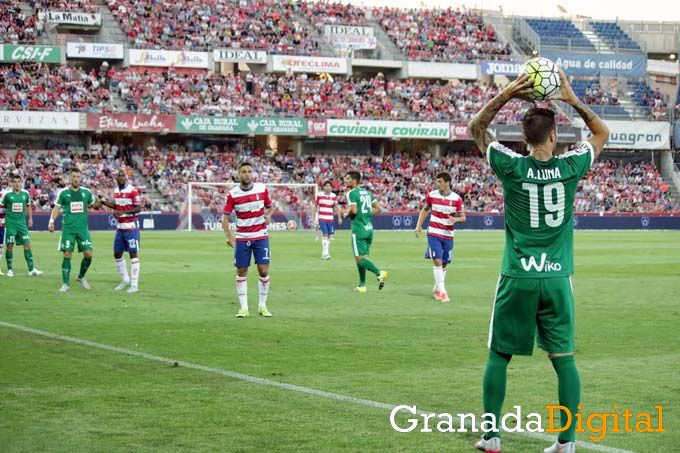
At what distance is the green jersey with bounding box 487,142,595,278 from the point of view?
22.4 feet

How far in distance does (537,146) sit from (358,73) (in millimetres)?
62340

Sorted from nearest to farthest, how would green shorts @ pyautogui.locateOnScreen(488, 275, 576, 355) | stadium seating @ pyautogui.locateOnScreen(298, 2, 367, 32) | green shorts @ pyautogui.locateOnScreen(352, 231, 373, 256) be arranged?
green shorts @ pyautogui.locateOnScreen(488, 275, 576, 355), green shorts @ pyautogui.locateOnScreen(352, 231, 373, 256), stadium seating @ pyautogui.locateOnScreen(298, 2, 367, 32)

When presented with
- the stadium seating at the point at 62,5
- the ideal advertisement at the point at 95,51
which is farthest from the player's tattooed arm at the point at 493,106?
the stadium seating at the point at 62,5

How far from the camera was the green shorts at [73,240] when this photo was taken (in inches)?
768

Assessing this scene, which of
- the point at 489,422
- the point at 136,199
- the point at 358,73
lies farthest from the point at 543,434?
the point at 358,73

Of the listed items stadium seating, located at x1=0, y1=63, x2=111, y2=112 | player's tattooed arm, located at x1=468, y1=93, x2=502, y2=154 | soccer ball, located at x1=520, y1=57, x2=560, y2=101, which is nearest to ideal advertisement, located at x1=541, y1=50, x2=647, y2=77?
stadium seating, located at x1=0, y1=63, x2=111, y2=112

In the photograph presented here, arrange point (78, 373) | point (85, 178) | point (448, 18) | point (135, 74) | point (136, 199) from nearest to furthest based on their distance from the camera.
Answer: point (78, 373)
point (136, 199)
point (85, 178)
point (135, 74)
point (448, 18)

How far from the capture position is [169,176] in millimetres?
56281

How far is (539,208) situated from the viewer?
6840 millimetres

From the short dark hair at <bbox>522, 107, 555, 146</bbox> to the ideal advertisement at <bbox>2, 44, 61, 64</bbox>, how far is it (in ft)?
176

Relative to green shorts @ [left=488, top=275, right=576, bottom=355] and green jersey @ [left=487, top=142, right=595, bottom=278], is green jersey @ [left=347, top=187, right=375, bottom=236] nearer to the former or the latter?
green jersey @ [left=487, top=142, right=595, bottom=278]

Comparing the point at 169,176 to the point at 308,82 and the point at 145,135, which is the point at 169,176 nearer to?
the point at 145,135

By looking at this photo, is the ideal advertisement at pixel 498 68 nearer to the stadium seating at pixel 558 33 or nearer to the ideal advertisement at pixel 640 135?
the stadium seating at pixel 558 33

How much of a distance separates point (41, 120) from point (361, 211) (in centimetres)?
3875
